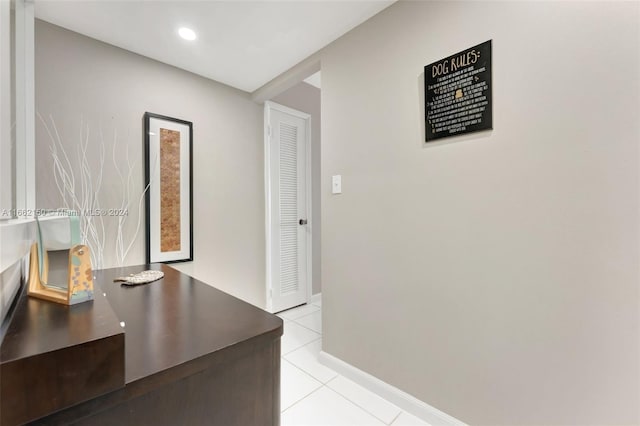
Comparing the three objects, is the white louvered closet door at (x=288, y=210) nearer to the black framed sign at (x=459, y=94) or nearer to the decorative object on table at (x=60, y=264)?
the black framed sign at (x=459, y=94)

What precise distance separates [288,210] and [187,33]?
5.99 ft

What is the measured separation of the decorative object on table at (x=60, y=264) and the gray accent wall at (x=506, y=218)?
1398mm

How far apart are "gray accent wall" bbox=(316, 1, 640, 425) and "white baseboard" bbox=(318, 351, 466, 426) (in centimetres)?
4

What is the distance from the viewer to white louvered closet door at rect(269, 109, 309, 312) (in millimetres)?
2920

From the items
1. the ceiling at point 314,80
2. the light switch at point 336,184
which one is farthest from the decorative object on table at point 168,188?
the ceiling at point 314,80

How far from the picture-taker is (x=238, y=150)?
2.64 m

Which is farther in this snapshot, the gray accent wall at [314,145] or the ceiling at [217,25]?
the gray accent wall at [314,145]

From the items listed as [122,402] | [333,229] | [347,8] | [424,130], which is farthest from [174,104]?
[122,402]

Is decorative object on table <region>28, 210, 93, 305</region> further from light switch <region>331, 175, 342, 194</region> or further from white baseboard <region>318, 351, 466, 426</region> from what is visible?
white baseboard <region>318, 351, 466, 426</region>

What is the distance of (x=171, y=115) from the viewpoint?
2.22 m

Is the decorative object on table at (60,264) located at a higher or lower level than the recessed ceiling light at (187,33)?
lower

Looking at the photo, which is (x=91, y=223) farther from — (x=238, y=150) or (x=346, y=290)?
(x=346, y=290)

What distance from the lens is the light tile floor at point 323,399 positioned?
1.42 metres

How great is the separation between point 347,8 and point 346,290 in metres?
1.81
